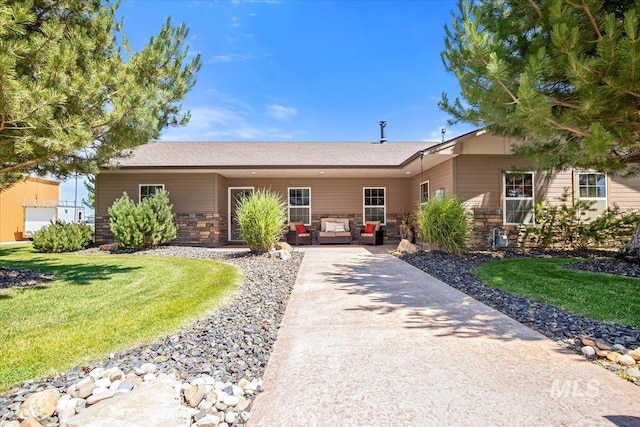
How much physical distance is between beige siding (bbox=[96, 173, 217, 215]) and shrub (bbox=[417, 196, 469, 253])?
23.1ft

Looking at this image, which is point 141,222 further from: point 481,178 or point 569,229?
point 569,229

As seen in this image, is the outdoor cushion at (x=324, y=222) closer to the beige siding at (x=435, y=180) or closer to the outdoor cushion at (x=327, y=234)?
the outdoor cushion at (x=327, y=234)

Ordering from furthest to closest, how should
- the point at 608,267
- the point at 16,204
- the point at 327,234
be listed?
the point at 16,204
the point at 327,234
the point at 608,267

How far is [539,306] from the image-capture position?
13.3ft

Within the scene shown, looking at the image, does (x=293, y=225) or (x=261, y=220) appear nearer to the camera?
(x=261, y=220)

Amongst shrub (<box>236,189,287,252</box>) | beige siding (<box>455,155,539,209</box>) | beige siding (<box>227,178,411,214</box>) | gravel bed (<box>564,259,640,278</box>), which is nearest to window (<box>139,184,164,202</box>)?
beige siding (<box>227,178,411,214</box>)

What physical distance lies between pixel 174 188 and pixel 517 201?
34.0 ft

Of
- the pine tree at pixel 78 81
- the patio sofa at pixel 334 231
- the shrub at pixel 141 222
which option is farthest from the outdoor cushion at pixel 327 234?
the pine tree at pixel 78 81

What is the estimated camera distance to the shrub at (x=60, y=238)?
10.2 m

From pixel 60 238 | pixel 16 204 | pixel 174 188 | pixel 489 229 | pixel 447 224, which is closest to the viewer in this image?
pixel 447 224

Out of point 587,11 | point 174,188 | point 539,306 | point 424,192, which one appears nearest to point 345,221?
point 424,192

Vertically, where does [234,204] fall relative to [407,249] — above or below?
above

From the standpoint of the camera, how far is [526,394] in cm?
215

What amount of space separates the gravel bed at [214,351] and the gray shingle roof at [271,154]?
7.63 m
